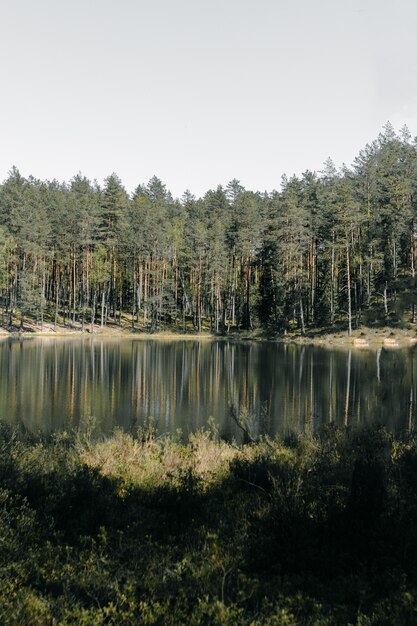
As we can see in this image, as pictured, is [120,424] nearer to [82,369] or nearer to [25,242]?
[82,369]

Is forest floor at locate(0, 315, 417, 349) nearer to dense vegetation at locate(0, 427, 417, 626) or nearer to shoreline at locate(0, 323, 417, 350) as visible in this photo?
shoreline at locate(0, 323, 417, 350)

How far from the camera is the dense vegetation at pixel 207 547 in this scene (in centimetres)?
536

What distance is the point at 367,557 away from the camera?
669cm

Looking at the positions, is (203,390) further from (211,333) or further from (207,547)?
(211,333)

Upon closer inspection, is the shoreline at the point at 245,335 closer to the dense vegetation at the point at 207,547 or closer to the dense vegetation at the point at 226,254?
the dense vegetation at the point at 226,254

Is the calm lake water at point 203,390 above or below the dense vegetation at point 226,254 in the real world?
below

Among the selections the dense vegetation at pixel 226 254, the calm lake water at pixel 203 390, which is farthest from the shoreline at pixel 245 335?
the calm lake water at pixel 203 390

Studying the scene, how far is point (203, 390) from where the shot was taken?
29.3 m

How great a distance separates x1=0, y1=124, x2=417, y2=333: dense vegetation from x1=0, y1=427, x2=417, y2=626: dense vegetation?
6185 centimetres

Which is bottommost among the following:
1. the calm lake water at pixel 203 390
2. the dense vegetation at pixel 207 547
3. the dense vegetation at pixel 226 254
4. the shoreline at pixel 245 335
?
the calm lake water at pixel 203 390

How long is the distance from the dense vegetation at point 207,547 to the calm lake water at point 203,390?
201 cm

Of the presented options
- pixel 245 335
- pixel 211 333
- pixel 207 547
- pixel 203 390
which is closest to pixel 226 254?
pixel 211 333

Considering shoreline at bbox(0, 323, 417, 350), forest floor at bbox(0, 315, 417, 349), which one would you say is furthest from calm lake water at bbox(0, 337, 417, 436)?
forest floor at bbox(0, 315, 417, 349)

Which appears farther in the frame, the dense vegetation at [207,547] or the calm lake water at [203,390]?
the calm lake water at [203,390]
